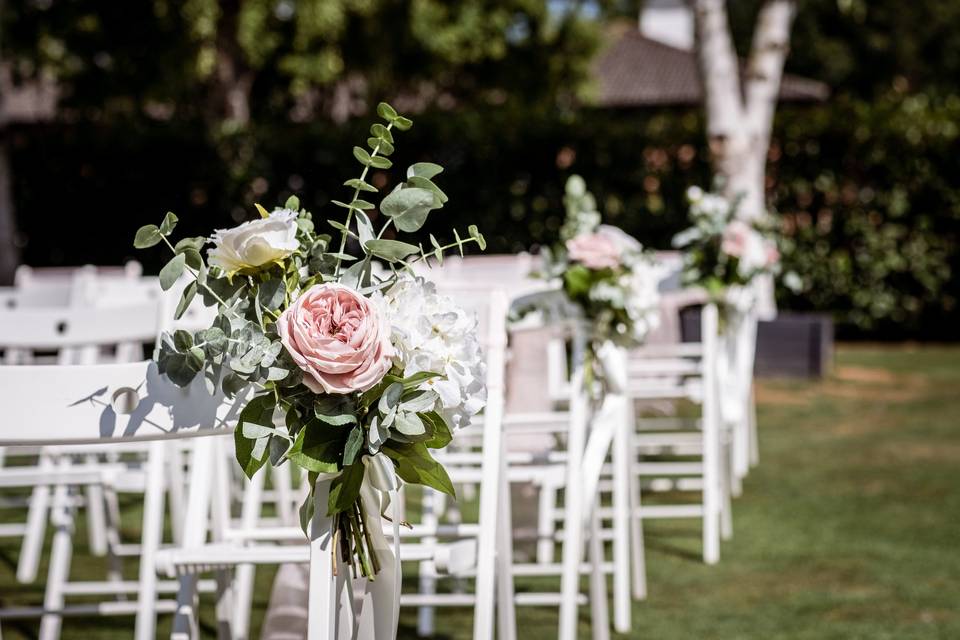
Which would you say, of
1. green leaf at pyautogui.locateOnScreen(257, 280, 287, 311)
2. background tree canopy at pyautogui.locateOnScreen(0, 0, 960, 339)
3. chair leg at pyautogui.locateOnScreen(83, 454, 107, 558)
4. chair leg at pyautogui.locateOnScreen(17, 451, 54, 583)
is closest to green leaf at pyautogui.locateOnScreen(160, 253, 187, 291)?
green leaf at pyautogui.locateOnScreen(257, 280, 287, 311)

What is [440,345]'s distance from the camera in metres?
2.01

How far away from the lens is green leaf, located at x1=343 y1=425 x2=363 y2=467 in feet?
6.41

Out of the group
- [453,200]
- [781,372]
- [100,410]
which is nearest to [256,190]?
[453,200]

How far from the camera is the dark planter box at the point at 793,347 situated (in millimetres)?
10820

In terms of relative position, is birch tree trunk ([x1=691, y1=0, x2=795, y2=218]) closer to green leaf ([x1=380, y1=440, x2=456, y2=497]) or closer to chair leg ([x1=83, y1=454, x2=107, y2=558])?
chair leg ([x1=83, y1=454, x2=107, y2=558])

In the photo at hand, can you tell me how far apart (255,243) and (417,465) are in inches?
17.0

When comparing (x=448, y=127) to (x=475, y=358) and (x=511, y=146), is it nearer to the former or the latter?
(x=511, y=146)

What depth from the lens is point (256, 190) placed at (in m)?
13.0

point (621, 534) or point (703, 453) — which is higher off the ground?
point (703, 453)

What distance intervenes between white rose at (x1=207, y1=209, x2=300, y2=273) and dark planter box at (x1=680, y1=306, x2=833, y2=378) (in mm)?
8902

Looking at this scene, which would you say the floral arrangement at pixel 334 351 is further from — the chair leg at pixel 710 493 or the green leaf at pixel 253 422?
the chair leg at pixel 710 493

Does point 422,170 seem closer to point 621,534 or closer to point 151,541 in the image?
point 151,541

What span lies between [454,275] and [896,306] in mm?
8440

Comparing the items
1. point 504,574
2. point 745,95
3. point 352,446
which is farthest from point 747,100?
point 352,446
